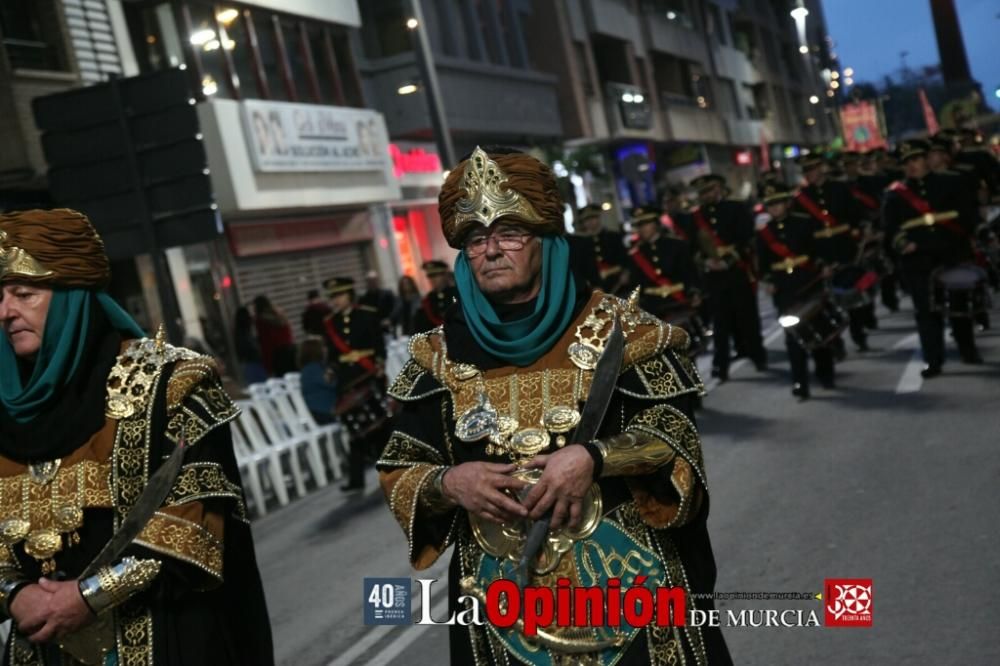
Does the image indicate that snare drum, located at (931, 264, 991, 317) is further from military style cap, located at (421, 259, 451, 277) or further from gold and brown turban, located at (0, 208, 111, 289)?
gold and brown turban, located at (0, 208, 111, 289)

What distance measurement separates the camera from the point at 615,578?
3963mm

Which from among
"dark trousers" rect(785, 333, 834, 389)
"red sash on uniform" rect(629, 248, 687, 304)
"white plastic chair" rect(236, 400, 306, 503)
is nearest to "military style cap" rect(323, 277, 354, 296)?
"white plastic chair" rect(236, 400, 306, 503)

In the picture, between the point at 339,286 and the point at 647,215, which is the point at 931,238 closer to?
the point at 647,215

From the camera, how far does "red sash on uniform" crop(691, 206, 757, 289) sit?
17281mm

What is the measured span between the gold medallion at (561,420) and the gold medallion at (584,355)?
0.42 ft


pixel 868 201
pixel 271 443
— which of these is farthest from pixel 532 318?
pixel 868 201

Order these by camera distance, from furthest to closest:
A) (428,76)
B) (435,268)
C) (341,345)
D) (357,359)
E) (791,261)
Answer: (428,76) → (435,268) → (341,345) → (357,359) → (791,261)

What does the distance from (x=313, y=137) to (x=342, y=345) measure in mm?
13620

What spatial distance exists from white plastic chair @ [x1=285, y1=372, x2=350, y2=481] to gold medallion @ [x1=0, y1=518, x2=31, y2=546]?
38.8 feet

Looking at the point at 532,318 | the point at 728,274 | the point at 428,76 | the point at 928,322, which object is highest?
the point at 428,76

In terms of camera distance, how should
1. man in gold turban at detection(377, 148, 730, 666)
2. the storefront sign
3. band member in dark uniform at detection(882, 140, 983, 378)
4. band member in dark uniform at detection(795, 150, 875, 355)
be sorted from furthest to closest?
the storefront sign → band member in dark uniform at detection(795, 150, 875, 355) → band member in dark uniform at detection(882, 140, 983, 378) → man in gold turban at detection(377, 148, 730, 666)

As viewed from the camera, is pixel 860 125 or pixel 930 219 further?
pixel 860 125

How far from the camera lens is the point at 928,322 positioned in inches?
546

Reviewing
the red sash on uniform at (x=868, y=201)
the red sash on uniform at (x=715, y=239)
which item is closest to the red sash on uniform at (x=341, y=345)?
the red sash on uniform at (x=715, y=239)
